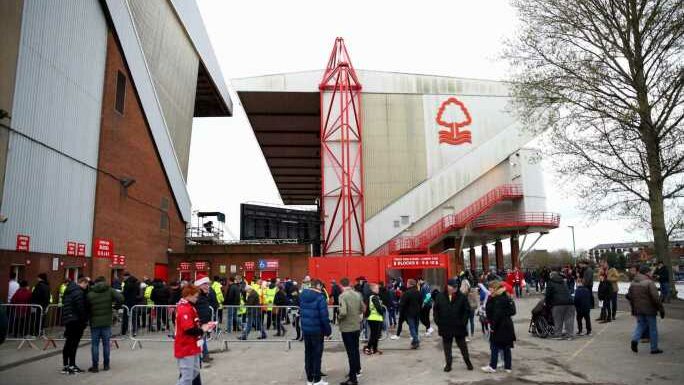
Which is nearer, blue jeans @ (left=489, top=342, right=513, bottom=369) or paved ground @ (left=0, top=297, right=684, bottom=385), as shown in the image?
paved ground @ (left=0, top=297, right=684, bottom=385)

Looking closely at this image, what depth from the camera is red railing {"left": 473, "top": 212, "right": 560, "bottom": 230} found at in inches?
1239

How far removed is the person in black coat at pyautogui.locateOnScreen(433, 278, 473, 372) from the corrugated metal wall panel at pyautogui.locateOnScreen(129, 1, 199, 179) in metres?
20.2

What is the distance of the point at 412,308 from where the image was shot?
11.4 meters

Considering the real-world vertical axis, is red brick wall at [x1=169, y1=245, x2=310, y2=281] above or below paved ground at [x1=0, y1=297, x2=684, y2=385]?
above

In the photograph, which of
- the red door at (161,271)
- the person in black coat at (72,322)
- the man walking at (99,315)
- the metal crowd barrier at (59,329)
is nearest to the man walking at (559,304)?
the man walking at (99,315)

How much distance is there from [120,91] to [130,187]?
4381 millimetres

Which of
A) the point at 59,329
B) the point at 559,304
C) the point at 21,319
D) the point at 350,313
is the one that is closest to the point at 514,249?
the point at 559,304

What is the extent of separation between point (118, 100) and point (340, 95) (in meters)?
14.8

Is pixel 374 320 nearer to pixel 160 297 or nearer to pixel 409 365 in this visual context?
pixel 409 365

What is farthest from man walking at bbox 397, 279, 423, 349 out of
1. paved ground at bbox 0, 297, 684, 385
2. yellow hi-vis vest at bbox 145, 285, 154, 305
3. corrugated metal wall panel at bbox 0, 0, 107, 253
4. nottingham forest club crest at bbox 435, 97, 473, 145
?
nottingham forest club crest at bbox 435, 97, 473, 145

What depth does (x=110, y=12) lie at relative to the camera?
19.7 meters

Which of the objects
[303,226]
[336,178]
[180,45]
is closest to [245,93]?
[180,45]

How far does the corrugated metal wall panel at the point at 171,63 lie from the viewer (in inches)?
926

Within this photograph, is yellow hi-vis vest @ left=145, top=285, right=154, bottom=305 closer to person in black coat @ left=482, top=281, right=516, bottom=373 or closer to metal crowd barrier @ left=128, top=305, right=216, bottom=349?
metal crowd barrier @ left=128, top=305, right=216, bottom=349
